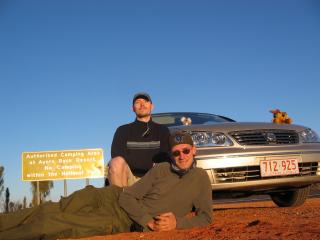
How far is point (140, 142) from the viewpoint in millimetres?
4828

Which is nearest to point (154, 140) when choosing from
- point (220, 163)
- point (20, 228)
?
point (220, 163)

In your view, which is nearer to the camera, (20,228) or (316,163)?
(20,228)

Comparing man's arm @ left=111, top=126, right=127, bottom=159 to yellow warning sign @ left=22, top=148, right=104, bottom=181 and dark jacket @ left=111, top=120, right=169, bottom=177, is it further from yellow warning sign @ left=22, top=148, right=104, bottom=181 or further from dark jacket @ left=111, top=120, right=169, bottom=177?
yellow warning sign @ left=22, top=148, right=104, bottom=181

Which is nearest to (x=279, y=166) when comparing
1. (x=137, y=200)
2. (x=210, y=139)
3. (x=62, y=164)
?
(x=210, y=139)

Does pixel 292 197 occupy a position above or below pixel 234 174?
below

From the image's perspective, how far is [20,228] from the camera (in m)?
3.20

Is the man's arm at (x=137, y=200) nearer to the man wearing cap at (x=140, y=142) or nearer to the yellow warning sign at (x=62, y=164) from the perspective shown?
the man wearing cap at (x=140, y=142)

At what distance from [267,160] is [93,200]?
2238 millimetres

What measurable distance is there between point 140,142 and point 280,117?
A: 5759 millimetres

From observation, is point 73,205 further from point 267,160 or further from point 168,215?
point 267,160

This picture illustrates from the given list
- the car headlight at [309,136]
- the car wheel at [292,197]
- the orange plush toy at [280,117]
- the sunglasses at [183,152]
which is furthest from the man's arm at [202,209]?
the orange plush toy at [280,117]

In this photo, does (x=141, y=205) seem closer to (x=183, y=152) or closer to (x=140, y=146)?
(x=183, y=152)

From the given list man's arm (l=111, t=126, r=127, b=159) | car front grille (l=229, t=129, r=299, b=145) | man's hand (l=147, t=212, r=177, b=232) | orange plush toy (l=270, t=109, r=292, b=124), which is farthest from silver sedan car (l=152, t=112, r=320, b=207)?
orange plush toy (l=270, t=109, r=292, b=124)

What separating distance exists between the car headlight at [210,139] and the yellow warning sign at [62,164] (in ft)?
67.7
